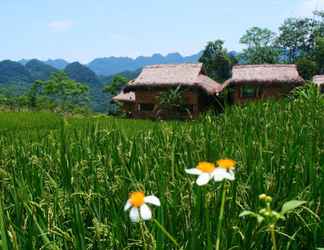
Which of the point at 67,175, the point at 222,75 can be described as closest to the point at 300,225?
the point at 67,175

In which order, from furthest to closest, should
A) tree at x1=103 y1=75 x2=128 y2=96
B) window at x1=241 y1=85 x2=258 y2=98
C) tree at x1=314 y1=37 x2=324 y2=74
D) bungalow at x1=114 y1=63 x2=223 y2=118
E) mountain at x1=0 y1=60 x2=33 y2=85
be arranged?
mountain at x1=0 y1=60 x2=33 y2=85 < tree at x1=103 y1=75 x2=128 y2=96 < tree at x1=314 y1=37 x2=324 y2=74 < window at x1=241 y1=85 x2=258 y2=98 < bungalow at x1=114 y1=63 x2=223 y2=118

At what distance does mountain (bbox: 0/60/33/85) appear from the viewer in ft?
539

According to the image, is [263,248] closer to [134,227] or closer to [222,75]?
[134,227]

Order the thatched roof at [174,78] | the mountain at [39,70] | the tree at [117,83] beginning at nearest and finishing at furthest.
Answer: the thatched roof at [174,78]
the tree at [117,83]
the mountain at [39,70]

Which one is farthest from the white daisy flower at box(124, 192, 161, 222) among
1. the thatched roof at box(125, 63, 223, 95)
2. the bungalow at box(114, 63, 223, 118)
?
the thatched roof at box(125, 63, 223, 95)

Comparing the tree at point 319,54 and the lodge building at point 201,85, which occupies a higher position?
the tree at point 319,54

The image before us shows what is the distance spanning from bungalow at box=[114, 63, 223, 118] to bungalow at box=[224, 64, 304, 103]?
1415mm

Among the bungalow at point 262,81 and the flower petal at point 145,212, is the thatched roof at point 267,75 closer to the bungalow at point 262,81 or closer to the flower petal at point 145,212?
the bungalow at point 262,81

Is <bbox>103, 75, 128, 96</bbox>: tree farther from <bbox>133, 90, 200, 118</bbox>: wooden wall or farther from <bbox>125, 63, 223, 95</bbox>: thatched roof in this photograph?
<bbox>133, 90, 200, 118</bbox>: wooden wall

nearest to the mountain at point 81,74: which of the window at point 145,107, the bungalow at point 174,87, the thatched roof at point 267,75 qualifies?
the bungalow at point 174,87

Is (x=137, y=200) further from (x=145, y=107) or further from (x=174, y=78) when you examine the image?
(x=145, y=107)

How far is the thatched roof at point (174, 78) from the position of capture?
24828mm

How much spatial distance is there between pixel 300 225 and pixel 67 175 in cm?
72

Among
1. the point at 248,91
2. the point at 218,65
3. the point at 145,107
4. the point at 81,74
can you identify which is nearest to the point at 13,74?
the point at 81,74
